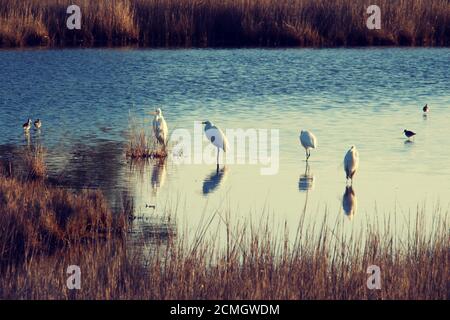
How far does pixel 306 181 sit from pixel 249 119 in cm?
552

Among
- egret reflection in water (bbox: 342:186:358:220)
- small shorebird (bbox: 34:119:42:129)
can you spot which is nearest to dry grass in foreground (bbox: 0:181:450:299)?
egret reflection in water (bbox: 342:186:358:220)

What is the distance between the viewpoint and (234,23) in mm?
25828

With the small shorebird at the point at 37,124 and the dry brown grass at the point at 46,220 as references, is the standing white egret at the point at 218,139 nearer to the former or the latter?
the dry brown grass at the point at 46,220

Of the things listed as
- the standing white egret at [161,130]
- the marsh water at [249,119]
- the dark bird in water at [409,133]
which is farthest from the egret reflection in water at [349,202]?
the dark bird in water at [409,133]

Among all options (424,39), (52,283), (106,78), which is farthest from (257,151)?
(424,39)

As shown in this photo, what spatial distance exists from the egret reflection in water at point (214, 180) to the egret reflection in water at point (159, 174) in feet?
1.70

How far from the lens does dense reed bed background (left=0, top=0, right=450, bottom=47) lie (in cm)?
2514

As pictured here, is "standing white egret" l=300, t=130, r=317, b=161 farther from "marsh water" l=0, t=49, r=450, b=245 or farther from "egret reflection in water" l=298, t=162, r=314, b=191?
"egret reflection in water" l=298, t=162, r=314, b=191

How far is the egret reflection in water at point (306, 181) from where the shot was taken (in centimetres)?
1122

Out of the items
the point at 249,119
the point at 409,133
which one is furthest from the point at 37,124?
the point at 409,133

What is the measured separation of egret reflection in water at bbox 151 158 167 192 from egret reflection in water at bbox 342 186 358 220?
2.13 m

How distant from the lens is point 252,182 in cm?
1161

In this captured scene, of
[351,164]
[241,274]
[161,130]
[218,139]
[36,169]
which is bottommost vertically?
[241,274]

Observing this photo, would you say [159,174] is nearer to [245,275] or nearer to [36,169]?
[36,169]
